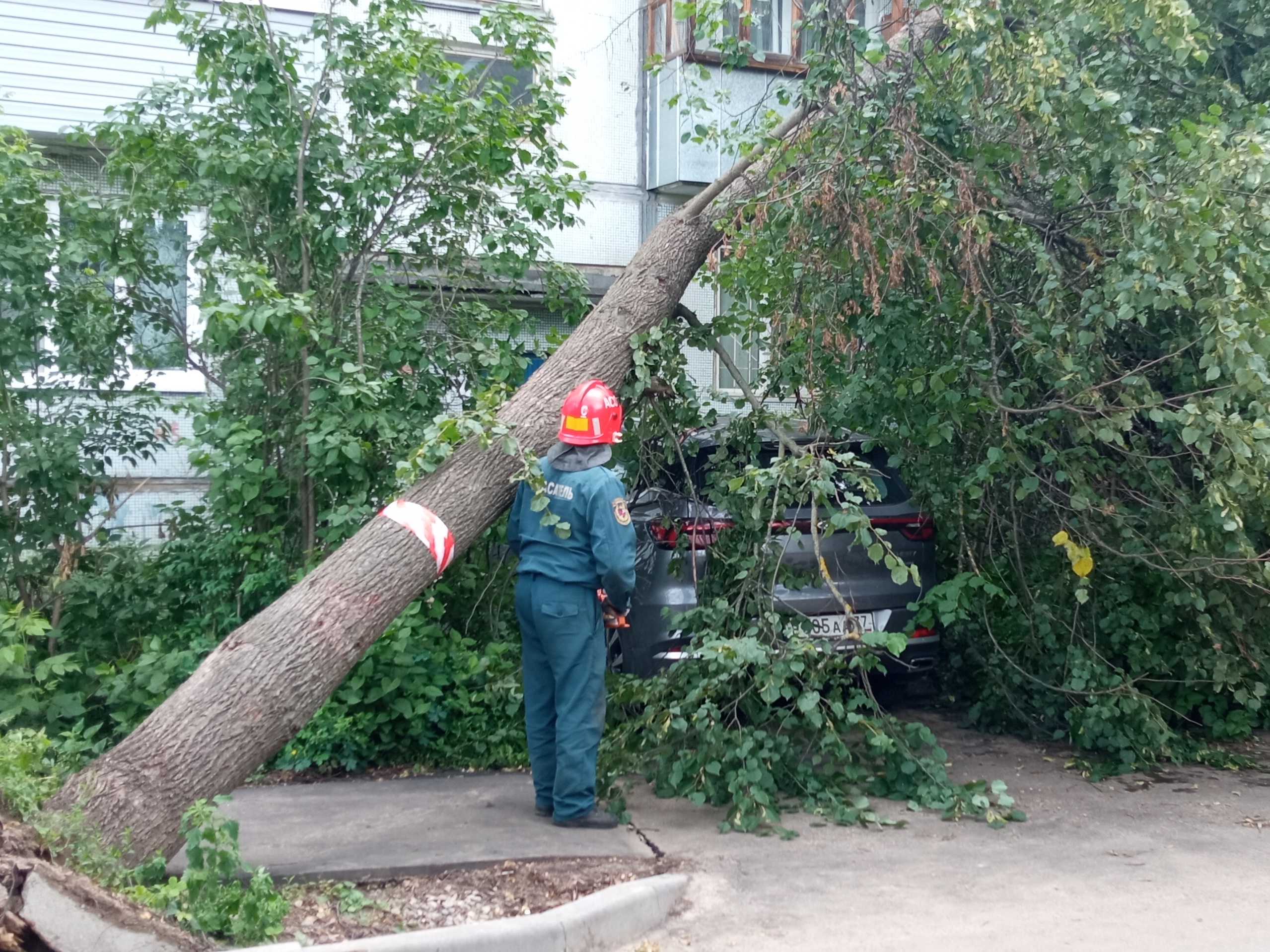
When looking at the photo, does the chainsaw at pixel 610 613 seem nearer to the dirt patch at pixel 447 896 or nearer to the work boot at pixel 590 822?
the work boot at pixel 590 822

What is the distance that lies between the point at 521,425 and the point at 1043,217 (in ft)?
10.1

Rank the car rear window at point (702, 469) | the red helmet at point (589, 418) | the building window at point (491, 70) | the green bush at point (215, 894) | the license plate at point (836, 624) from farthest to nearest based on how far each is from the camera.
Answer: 1. the building window at point (491, 70)
2. the car rear window at point (702, 469)
3. the license plate at point (836, 624)
4. the red helmet at point (589, 418)
5. the green bush at point (215, 894)

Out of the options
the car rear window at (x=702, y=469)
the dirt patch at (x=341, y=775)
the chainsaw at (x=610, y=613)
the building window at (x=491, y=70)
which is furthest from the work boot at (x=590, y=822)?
the building window at (x=491, y=70)

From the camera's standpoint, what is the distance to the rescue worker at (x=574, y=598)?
4969 mm

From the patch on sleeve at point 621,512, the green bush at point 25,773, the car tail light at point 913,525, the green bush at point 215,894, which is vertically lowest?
the green bush at point 215,894

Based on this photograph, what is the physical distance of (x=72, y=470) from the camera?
20.5 feet

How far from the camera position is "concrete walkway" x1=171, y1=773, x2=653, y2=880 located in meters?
4.48

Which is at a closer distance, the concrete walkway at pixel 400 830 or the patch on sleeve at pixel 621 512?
the concrete walkway at pixel 400 830

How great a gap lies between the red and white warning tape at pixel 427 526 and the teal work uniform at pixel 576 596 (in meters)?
0.34

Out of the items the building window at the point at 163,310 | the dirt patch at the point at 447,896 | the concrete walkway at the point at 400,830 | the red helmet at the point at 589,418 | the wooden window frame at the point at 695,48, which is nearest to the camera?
the dirt patch at the point at 447,896

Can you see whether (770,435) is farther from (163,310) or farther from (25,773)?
(25,773)

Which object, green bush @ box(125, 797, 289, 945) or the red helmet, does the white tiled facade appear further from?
green bush @ box(125, 797, 289, 945)

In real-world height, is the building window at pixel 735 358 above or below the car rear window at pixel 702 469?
above

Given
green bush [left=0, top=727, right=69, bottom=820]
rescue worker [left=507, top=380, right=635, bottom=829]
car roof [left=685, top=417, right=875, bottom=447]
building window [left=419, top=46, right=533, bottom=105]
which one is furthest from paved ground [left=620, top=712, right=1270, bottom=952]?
building window [left=419, top=46, right=533, bottom=105]
